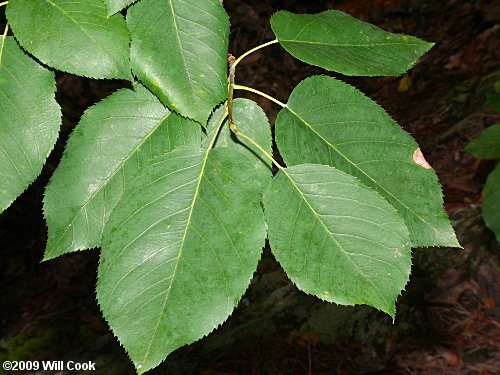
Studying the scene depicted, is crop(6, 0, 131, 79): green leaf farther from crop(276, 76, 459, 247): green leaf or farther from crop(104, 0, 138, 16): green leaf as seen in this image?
crop(276, 76, 459, 247): green leaf

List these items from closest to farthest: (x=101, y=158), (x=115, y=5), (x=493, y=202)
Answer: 1. (x=115, y=5)
2. (x=101, y=158)
3. (x=493, y=202)

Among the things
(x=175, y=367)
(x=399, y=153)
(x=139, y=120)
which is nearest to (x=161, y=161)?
(x=139, y=120)

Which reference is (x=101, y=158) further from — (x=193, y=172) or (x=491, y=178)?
(x=491, y=178)

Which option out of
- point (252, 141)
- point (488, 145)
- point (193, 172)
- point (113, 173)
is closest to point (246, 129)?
point (252, 141)

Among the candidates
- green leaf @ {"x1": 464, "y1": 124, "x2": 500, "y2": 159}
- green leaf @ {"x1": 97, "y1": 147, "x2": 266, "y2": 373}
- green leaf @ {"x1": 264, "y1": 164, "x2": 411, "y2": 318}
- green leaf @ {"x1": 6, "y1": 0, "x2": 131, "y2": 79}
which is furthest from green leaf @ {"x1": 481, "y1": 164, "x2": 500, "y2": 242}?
green leaf @ {"x1": 6, "y1": 0, "x2": 131, "y2": 79}

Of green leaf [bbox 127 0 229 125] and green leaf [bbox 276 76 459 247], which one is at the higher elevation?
green leaf [bbox 127 0 229 125]

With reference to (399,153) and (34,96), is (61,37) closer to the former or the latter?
(34,96)

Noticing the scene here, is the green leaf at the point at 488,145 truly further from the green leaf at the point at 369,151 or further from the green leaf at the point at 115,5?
the green leaf at the point at 115,5
